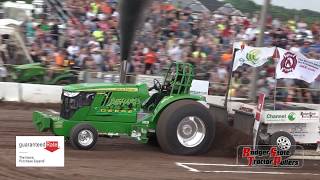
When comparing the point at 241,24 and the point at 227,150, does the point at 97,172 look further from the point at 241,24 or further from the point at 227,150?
the point at 241,24

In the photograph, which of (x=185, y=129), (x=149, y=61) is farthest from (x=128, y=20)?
(x=149, y=61)

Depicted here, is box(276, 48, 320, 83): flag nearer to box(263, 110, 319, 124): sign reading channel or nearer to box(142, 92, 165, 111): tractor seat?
box(263, 110, 319, 124): sign reading channel

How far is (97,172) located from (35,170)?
0.80m

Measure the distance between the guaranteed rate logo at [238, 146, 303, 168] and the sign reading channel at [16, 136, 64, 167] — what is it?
3.23 metres

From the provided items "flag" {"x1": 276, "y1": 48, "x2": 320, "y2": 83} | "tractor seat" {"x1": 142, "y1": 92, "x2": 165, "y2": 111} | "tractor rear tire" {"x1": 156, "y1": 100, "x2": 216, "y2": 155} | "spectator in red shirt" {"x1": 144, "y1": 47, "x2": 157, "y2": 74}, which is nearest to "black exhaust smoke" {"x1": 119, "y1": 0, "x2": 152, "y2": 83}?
"tractor seat" {"x1": 142, "y1": 92, "x2": 165, "y2": 111}

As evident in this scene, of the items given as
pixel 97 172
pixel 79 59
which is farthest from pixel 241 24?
pixel 97 172

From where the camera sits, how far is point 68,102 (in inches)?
368

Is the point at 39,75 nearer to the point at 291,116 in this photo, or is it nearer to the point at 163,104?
the point at 163,104

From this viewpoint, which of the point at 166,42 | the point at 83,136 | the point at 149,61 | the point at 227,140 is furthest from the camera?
the point at 166,42

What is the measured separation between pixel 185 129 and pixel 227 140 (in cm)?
103

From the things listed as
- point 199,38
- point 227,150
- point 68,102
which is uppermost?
point 199,38

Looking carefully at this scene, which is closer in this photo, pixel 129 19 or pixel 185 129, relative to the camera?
pixel 129 19

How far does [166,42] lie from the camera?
18.3 metres

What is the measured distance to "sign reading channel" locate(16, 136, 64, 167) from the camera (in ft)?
23.3
